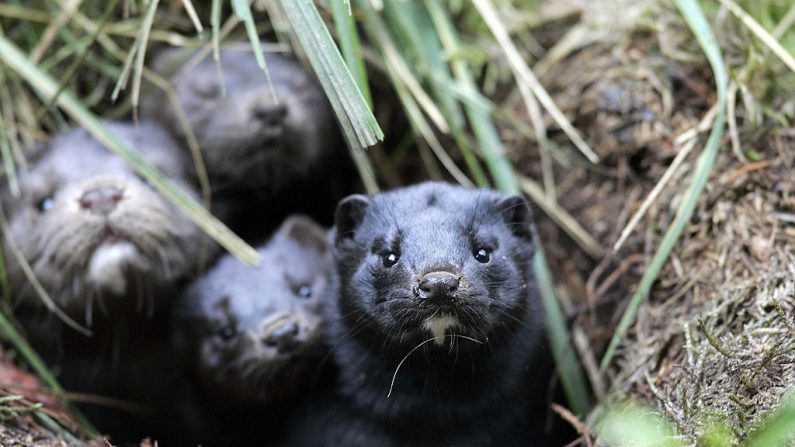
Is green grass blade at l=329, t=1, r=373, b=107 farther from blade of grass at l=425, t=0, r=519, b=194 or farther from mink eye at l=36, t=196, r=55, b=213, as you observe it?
mink eye at l=36, t=196, r=55, b=213

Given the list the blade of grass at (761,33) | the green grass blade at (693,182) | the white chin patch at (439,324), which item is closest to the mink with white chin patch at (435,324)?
the white chin patch at (439,324)

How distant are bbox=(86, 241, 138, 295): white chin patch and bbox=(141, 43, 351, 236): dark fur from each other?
881 millimetres

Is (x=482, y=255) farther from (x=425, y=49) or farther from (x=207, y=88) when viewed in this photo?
(x=207, y=88)

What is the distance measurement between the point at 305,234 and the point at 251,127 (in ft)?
2.21

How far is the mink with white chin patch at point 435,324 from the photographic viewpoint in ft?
9.65

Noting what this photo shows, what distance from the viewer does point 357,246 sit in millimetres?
3467

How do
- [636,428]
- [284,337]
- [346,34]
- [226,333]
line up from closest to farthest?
[636,428] < [346,34] < [284,337] < [226,333]

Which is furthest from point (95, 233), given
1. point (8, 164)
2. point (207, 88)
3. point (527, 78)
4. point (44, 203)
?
point (527, 78)

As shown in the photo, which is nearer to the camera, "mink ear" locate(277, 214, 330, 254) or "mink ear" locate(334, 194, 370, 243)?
"mink ear" locate(334, 194, 370, 243)

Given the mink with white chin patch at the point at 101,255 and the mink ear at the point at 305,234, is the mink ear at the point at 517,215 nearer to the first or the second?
the mink ear at the point at 305,234

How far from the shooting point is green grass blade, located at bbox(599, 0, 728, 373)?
3529 mm

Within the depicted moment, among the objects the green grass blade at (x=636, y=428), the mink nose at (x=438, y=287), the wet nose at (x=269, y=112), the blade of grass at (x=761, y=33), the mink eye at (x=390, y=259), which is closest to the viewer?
the green grass blade at (x=636, y=428)

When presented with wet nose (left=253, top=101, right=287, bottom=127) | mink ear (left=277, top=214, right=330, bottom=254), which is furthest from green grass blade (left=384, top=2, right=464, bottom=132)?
mink ear (left=277, top=214, right=330, bottom=254)

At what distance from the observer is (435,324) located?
115 inches
